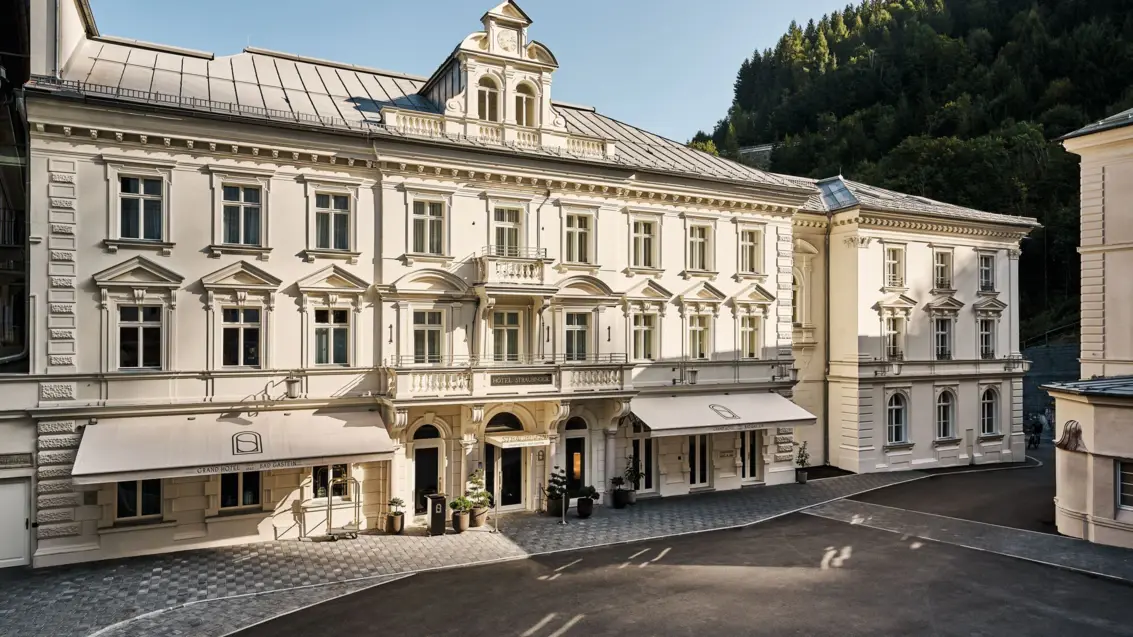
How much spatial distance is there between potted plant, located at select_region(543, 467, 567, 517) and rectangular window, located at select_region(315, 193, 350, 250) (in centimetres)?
968

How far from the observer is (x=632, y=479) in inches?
950

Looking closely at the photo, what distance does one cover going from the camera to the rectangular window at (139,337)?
18.3 meters

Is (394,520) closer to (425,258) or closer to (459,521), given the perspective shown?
(459,521)

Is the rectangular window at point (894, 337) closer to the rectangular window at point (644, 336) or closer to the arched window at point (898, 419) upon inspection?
the arched window at point (898, 419)

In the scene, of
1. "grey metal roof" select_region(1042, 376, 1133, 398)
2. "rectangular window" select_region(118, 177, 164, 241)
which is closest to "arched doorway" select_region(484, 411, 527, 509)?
"rectangular window" select_region(118, 177, 164, 241)

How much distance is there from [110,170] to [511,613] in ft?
49.3

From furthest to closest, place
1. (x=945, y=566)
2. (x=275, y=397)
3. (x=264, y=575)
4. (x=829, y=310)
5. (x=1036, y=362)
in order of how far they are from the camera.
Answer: (x=1036, y=362) → (x=829, y=310) → (x=275, y=397) → (x=945, y=566) → (x=264, y=575)

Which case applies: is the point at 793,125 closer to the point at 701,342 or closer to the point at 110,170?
the point at 701,342

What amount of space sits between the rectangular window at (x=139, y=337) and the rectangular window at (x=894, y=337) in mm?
27853

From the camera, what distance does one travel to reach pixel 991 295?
109 feet

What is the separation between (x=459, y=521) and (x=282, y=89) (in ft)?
47.9

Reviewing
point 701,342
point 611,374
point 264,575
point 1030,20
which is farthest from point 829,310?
point 1030,20

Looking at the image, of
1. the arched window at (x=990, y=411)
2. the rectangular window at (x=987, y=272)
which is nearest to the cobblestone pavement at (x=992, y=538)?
the arched window at (x=990, y=411)

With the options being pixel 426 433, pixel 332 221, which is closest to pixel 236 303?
pixel 332 221
